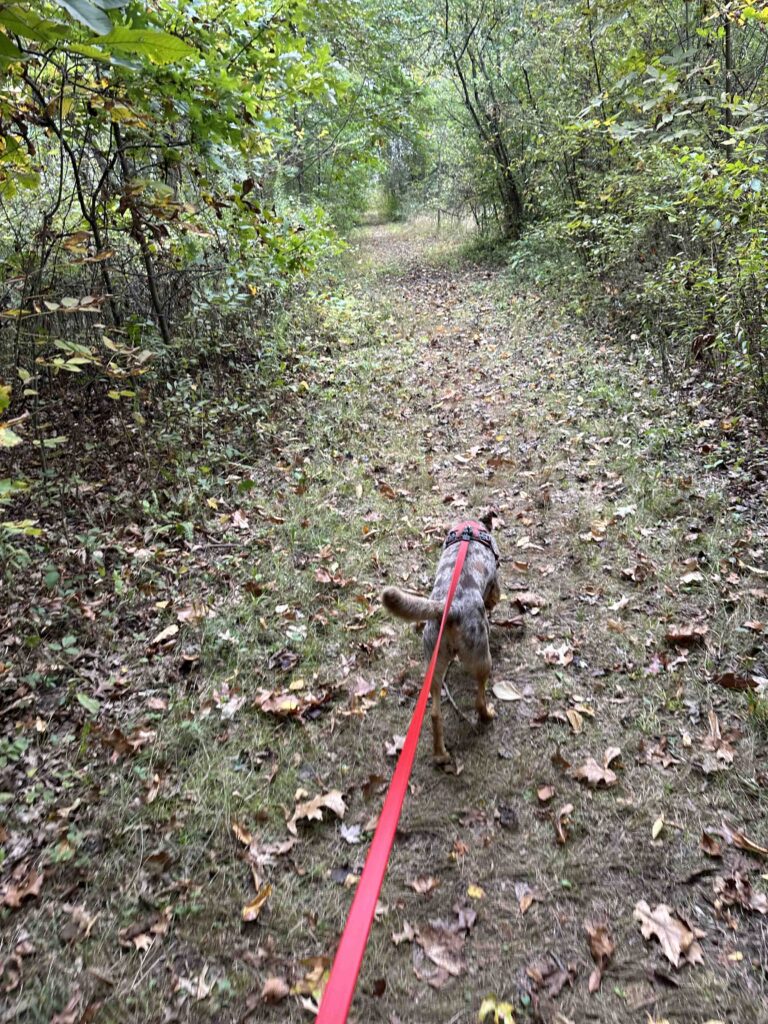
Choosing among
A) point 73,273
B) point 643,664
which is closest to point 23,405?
point 73,273

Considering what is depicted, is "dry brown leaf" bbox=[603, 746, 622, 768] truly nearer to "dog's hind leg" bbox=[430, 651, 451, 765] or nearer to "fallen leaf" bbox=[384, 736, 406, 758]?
"dog's hind leg" bbox=[430, 651, 451, 765]

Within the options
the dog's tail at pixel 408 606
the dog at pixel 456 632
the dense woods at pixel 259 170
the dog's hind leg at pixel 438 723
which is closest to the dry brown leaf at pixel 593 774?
the dog at pixel 456 632

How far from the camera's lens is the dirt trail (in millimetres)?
2465

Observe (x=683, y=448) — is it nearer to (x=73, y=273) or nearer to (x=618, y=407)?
(x=618, y=407)

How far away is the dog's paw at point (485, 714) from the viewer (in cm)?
357

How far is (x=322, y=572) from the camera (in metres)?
4.95

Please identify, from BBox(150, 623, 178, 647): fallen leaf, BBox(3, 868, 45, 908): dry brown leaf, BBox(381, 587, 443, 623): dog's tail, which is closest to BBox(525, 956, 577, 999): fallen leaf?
BBox(381, 587, 443, 623): dog's tail

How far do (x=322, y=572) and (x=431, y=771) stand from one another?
79.1 inches

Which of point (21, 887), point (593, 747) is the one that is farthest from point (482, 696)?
point (21, 887)

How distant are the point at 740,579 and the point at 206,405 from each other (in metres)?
5.68

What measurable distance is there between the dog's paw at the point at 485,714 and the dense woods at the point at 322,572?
0.13m

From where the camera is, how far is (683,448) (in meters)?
5.98

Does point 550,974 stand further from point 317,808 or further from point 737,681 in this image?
point 737,681

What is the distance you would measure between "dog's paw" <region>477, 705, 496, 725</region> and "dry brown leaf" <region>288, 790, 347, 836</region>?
948 millimetres
